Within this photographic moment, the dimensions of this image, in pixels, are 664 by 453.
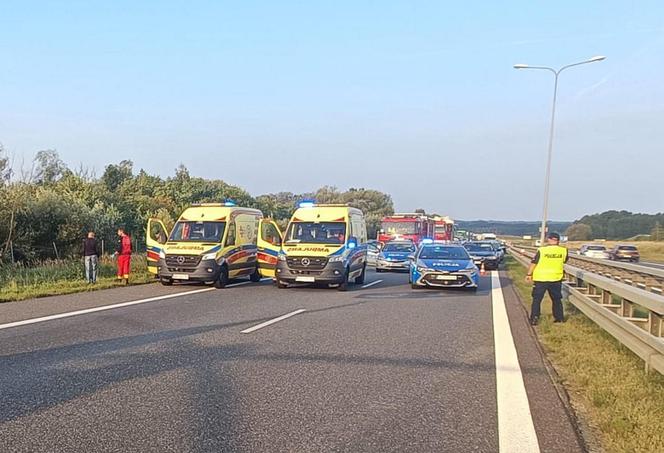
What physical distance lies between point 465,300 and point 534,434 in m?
10.0

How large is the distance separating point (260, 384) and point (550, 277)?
634 centimetres

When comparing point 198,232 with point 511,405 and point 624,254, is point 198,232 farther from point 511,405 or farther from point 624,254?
point 624,254

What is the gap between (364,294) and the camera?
50.9 ft

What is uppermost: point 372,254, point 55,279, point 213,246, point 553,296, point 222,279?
point 213,246

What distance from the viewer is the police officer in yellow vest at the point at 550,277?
1033cm

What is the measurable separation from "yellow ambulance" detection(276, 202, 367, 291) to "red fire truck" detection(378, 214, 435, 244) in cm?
1470

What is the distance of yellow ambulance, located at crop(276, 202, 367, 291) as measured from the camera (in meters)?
15.8

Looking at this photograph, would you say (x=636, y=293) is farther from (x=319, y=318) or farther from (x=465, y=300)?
(x=465, y=300)

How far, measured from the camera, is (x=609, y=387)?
591 cm

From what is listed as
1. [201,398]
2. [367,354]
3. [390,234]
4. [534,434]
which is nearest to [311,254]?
[367,354]

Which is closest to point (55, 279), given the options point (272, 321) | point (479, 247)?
point (272, 321)

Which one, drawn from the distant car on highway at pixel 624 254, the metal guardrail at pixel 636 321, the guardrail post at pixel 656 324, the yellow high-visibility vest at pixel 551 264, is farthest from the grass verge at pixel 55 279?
the distant car on highway at pixel 624 254

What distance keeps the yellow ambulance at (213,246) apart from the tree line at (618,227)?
7210cm

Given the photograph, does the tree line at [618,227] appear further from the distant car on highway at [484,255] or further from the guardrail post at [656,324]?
the guardrail post at [656,324]
